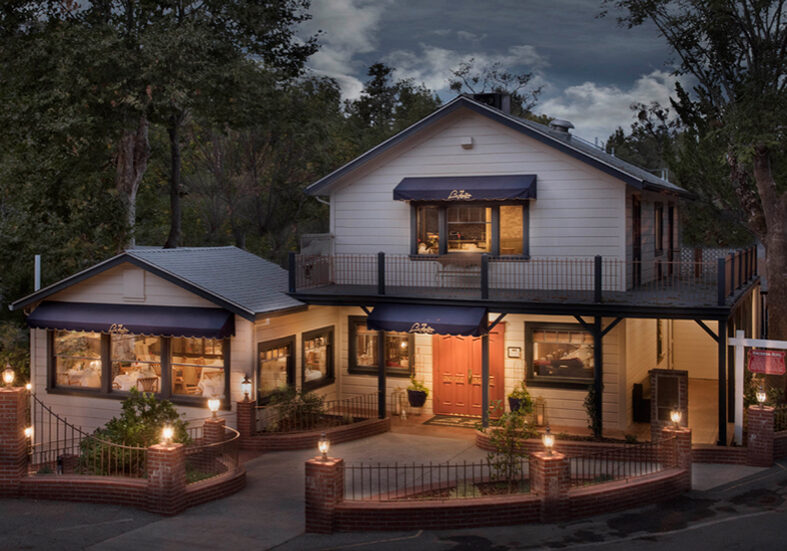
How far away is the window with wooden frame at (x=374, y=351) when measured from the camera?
21172mm

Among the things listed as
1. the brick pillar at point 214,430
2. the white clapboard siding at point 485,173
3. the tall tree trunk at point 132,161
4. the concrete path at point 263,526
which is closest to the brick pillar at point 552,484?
the concrete path at point 263,526

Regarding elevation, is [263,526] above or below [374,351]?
below

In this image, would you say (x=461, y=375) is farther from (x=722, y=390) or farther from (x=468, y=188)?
(x=722, y=390)

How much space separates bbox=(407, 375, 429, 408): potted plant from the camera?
20469mm

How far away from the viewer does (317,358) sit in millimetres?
21062

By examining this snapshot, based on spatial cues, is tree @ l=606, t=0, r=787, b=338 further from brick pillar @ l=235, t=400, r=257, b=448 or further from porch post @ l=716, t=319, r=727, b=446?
brick pillar @ l=235, t=400, r=257, b=448

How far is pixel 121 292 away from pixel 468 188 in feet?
28.9

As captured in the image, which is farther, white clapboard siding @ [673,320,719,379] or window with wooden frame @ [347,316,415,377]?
white clapboard siding @ [673,320,719,379]

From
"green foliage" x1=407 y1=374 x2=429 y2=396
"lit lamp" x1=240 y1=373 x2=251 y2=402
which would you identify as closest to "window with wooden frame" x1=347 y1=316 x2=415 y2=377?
"green foliage" x1=407 y1=374 x2=429 y2=396

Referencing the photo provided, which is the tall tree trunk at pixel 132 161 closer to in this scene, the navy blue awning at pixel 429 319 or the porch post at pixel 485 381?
the navy blue awning at pixel 429 319

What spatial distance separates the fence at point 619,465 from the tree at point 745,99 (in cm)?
692

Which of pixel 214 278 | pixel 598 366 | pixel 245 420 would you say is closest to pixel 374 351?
pixel 214 278

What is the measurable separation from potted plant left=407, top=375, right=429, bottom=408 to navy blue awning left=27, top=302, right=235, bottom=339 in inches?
196

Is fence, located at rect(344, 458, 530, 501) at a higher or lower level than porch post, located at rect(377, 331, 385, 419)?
lower
